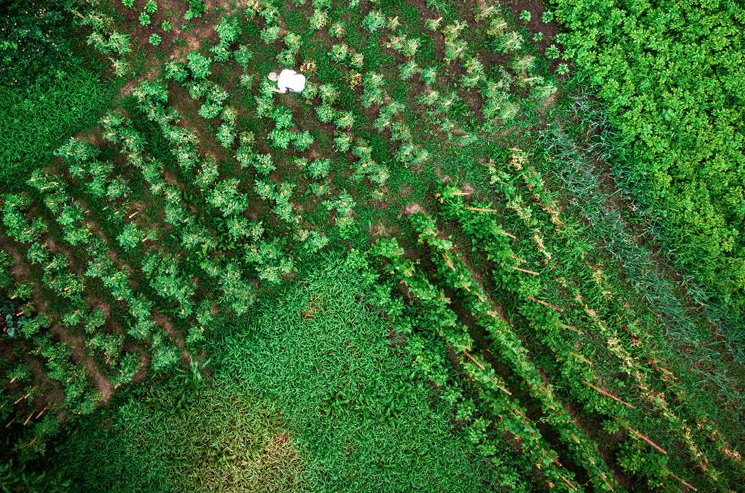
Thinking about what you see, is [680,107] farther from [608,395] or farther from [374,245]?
[374,245]

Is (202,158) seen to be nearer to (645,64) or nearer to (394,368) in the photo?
(394,368)

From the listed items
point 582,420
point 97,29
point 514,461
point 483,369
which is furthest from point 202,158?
point 582,420

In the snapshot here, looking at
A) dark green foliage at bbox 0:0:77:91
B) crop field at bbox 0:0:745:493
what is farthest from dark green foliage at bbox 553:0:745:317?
dark green foliage at bbox 0:0:77:91

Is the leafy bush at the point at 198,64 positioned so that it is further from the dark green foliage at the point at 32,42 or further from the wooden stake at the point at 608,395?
the wooden stake at the point at 608,395

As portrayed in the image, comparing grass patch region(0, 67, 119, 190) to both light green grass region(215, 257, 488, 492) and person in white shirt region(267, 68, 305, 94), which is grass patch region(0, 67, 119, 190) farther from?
light green grass region(215, 257, 488, 492)

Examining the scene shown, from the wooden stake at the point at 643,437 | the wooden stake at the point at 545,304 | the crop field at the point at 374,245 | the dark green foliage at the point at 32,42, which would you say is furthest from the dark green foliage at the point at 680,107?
the dark green foliage at the point at 32,42

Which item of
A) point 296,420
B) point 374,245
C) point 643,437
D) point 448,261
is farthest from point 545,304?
point 296,420
